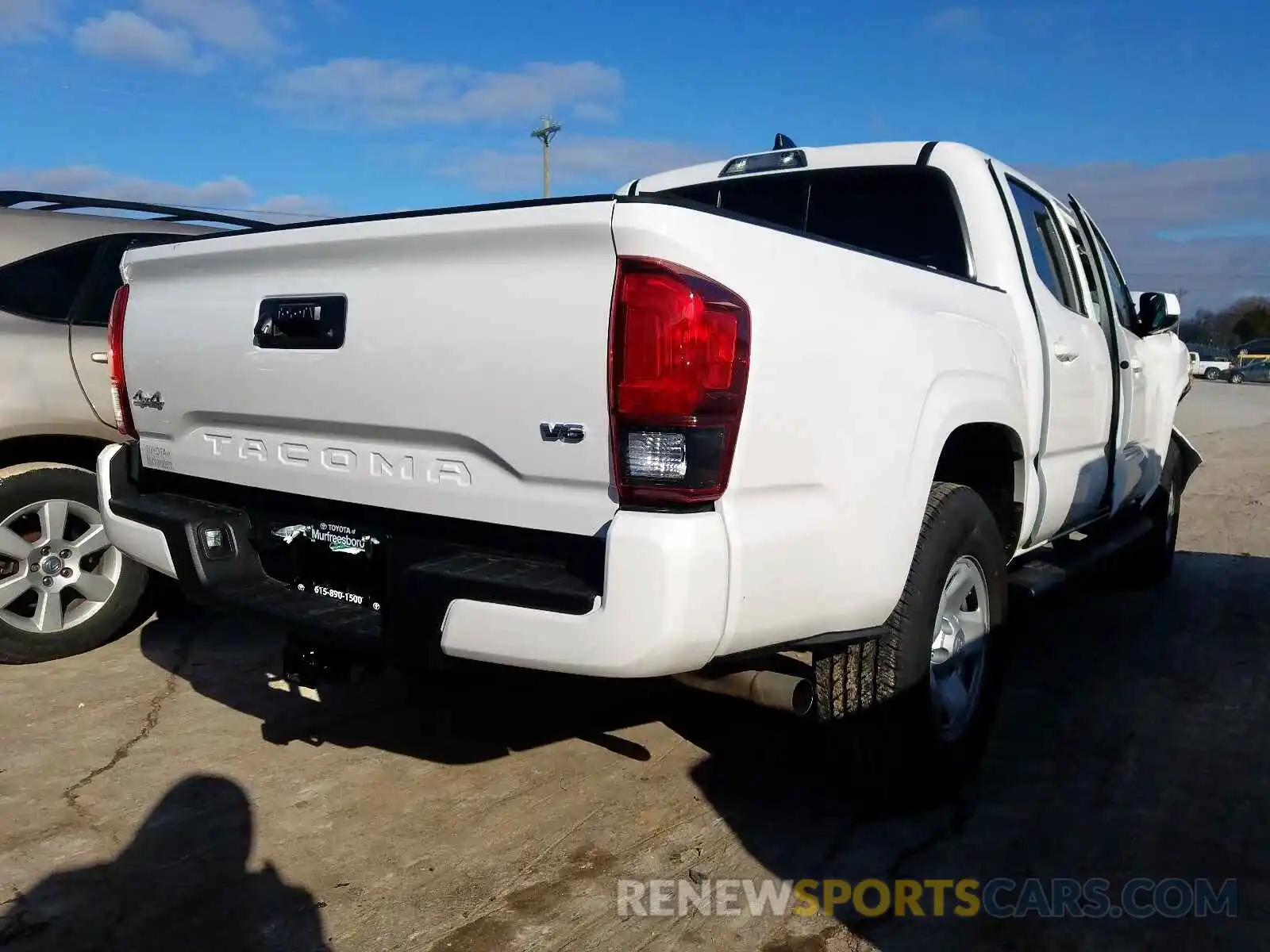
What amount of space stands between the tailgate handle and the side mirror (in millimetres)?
4070

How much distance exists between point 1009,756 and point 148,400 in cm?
310

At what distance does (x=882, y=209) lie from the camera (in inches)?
157

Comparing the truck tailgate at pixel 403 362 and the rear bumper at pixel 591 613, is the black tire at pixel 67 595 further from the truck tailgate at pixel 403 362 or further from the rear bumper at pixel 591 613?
the rear bumper at pixel 591 613

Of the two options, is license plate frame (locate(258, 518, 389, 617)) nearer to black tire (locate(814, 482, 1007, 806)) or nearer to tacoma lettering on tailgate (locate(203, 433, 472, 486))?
tacoma lettering on tailgate (locate(203, 433, 472, 486))

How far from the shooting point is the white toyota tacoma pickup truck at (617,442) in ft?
7.30

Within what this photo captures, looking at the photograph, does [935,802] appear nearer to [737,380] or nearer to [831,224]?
[737,380]

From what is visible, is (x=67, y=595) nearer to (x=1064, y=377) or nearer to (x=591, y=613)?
(x=591, y=613)

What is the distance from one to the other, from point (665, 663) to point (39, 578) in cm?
334

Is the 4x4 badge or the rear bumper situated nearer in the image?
the rear bumper

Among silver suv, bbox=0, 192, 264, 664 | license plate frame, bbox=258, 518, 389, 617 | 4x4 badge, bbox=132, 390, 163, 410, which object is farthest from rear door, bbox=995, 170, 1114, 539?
silver suv, bbox=0, 192, 264, 664

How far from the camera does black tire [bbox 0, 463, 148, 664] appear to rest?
4.29 metres

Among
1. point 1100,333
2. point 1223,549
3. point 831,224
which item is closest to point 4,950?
point 831,224

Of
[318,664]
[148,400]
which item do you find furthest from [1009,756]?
[148,400]

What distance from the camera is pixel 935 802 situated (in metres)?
3.25
